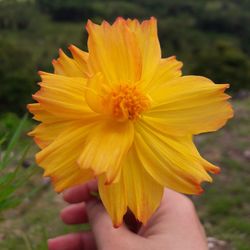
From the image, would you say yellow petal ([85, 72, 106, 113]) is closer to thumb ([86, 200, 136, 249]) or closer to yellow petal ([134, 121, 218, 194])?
yellow petal ([134, 121, 218, 194])

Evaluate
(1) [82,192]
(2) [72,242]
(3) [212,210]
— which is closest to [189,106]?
(1) [82,192]

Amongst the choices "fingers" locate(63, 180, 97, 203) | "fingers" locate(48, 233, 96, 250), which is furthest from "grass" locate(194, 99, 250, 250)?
"fingers" locate(63, 180, 97, 203)

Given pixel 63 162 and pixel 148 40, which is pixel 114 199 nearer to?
pixel 63 162

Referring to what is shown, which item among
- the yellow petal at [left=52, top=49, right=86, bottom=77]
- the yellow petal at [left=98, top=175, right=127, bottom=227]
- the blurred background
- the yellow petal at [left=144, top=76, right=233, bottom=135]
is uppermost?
the yellow petal at [left=52, top=49, right=86, bottom=77]

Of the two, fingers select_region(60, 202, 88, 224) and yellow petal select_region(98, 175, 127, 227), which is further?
fingers select_region(60, 202, 88, 224)

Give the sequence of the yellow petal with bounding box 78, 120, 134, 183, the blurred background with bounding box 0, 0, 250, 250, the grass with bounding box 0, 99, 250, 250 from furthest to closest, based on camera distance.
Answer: the grass with bounding box 0, 99, 250, 250 < the blurred background with bounding box 0, 0, 250, 250 < the yellow petal with bounding box 78, 120, 134, 183

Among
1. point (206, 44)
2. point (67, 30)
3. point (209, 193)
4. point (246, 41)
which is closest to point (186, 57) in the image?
point (206, 44)

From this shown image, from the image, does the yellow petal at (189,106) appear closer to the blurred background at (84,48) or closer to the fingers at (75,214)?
the blurred background at (84,48)

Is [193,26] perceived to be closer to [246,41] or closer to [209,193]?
[246,41]
